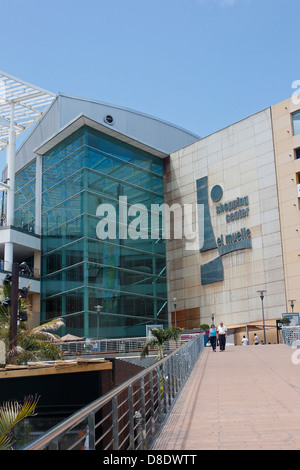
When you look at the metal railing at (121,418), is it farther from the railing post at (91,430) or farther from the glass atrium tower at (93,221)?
the glass atrium tower at (93,221)

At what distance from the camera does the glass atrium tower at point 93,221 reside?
1716 inches

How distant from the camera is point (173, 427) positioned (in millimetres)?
7102

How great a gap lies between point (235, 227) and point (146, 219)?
8.23m

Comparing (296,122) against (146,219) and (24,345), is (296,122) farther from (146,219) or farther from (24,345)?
(24,345)

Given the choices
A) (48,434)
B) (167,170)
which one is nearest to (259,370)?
(48,434)

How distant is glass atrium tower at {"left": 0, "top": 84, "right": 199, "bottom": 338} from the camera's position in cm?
4359

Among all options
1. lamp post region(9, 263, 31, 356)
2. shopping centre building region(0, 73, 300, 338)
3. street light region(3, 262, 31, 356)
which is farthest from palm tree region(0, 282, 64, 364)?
shopping centre building region(0, 73, 300, 338)

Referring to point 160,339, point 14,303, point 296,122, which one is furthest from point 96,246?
point 14,303

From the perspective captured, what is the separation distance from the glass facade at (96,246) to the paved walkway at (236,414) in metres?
29.9

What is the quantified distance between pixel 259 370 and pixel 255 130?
1317 inches

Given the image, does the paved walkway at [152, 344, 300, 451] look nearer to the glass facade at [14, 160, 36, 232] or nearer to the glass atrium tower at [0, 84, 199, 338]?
the glass atrium tower at [0, 84, 199, 338]

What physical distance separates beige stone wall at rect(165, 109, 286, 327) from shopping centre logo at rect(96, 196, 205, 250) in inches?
30.5

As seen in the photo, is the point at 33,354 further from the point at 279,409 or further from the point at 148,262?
the point at 148,262
